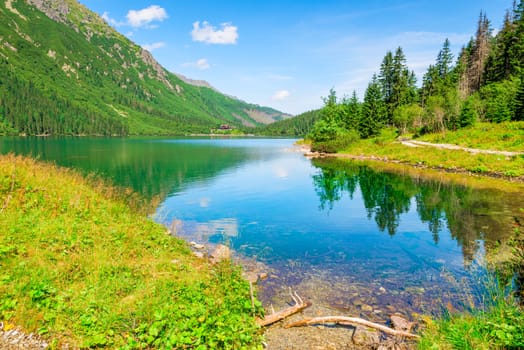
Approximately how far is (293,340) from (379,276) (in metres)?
7.17

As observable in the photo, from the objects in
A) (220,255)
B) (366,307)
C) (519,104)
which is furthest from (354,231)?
(519,104)

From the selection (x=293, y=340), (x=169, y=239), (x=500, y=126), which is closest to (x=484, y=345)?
(x=293, y=340)

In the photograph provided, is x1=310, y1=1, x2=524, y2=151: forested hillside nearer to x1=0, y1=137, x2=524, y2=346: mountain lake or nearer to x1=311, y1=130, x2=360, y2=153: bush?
x1=311, y1=130, x2=360, y2=153: bush

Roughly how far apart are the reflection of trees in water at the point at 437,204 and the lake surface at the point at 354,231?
80 millimetres

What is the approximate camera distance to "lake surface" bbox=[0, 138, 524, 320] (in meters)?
12.6

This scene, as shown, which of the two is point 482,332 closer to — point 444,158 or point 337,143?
point 444,158

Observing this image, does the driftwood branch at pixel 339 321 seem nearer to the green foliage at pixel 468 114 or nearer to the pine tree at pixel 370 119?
the green foliage at pixel 468 114

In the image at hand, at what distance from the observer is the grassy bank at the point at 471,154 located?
134 ft

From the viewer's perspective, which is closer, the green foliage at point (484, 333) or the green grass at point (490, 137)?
the green foliage at point (484, 333)

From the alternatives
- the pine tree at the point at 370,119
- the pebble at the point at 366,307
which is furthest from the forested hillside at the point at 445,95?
the pebble at the point at 366,307

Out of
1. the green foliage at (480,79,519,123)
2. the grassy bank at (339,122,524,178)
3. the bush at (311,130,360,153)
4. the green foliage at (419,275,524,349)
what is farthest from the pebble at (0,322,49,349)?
the bush at (311,130,360,153)

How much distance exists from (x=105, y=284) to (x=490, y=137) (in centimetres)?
6534

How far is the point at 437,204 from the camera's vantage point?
28.7 m

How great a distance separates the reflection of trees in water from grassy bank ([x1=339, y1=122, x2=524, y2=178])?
950cm
